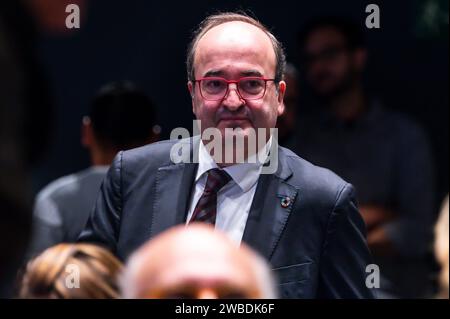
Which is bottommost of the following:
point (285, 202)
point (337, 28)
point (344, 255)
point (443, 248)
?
point (443, 248)

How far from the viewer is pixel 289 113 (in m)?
2.56

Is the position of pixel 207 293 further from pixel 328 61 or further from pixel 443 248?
pixel 328 61

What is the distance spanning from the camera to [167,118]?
8.45 ft

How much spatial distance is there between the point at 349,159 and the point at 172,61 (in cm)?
61

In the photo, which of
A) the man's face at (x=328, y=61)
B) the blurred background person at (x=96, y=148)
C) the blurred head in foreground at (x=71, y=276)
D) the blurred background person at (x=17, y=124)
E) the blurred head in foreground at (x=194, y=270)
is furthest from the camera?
the man's face at (x=328, y=61)

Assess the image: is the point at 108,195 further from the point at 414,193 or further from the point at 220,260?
the point at 414,193

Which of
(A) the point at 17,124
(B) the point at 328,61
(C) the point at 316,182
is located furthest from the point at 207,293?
(B) the point at 328,61

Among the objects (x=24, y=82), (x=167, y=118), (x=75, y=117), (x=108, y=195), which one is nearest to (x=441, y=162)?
(x=167, y=118)

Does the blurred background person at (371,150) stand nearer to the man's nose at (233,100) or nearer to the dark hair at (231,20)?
the dark hair at (231,20)

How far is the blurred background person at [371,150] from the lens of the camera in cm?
267

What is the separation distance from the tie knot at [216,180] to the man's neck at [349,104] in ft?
3.44

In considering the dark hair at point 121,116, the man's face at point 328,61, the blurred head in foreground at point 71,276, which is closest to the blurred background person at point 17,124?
the blurred head in foreground at point 71,276

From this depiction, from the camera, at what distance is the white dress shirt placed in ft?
5.83

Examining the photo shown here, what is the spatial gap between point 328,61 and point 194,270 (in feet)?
6.09
